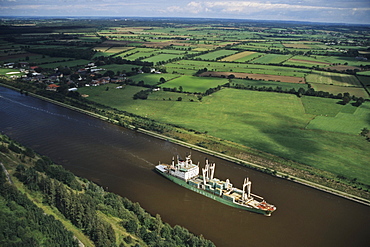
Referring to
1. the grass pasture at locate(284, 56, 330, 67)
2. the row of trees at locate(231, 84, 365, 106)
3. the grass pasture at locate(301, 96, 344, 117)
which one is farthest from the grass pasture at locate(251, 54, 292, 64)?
the grass pasture at locate(301, 96, 344, 117)

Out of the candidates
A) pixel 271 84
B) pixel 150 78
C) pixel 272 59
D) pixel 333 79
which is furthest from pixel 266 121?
pixel 272 59

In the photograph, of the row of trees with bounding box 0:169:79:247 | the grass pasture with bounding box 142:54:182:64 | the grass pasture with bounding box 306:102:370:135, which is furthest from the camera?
the grass pasture with bounding box 142:54:182:64

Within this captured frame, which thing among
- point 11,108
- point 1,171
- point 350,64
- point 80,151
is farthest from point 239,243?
point 350,64

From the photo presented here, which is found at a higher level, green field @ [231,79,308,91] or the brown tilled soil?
the brown tilled soil

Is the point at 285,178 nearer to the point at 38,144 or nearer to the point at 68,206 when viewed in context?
the point at 68,206

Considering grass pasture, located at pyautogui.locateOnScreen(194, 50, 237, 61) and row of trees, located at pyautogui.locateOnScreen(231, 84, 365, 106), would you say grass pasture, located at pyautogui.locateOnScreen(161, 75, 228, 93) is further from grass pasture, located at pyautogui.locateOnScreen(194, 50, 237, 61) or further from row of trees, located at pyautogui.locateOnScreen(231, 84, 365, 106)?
grass pasture, located at pyautogui.locateOnScreen(194, 50, 237, 61)

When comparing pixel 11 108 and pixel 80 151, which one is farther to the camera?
pixel 11 108

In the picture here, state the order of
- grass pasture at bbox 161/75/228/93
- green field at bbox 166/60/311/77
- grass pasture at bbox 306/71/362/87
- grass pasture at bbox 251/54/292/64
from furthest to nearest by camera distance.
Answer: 1. grass pasture at bbox 251/54/292/64
2. green field at bbox 166/60/311/77
3. grass pasture at bbox 306/71/362/87
4. grass pasture at bbox 161/75/228/93
